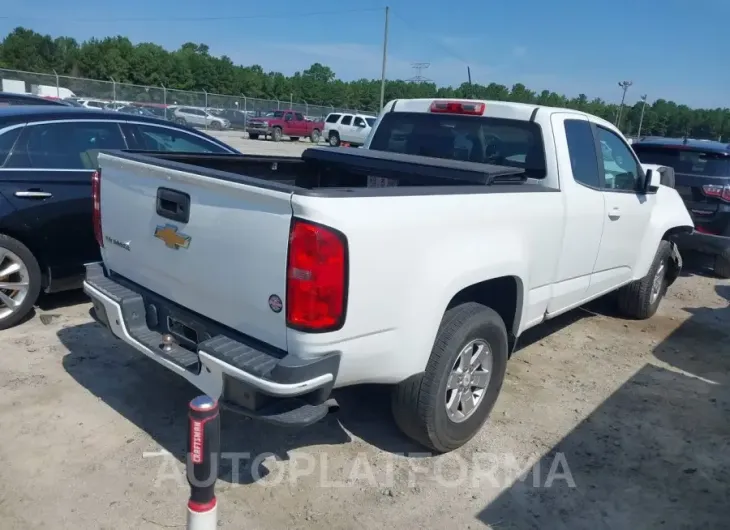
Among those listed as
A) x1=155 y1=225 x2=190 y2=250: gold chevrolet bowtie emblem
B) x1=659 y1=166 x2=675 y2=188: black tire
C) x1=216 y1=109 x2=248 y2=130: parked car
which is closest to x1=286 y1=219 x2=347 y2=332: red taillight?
x1=155 y1=225 x2=190 y2=250: gold chevrolet bowtie emblem

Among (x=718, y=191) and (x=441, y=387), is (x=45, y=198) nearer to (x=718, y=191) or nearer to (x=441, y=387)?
(x=441, y=387)

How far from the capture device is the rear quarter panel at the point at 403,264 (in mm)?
2682

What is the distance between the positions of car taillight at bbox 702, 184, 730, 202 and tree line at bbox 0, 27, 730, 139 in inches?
2086

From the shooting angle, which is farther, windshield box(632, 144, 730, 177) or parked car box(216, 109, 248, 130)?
parked car box(216, 109, 248, 130)

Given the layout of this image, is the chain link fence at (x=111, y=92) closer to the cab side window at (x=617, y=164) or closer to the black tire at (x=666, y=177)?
the black tire at (x=666, y=177)

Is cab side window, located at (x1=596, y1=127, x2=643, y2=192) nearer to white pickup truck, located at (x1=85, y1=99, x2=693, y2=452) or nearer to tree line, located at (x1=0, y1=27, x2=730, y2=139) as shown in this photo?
white pickup truck, located at (x1=85, y1=99, x2=693, y2=452)

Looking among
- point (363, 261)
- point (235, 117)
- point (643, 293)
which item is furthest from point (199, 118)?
point (363, 261)

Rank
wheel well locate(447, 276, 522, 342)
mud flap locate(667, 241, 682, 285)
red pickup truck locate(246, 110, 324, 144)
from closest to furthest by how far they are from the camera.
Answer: wheel well locate(447, 276, 522, 342), mud flap locate(667, 241, 682, 285), red pickup truck locate(246, 110, 324, 144)

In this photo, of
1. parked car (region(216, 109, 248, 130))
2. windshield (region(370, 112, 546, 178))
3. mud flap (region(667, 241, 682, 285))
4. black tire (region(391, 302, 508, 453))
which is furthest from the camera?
parked car (region(216, 109, 248, 130))

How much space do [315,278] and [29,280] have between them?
329 cm

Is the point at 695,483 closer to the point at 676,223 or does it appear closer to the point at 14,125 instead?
the point at 676,223

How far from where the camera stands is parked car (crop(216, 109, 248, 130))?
40.4 metres

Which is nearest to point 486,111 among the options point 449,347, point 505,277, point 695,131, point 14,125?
point 505,277

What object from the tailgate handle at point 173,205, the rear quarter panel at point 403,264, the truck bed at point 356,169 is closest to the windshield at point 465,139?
the truck bed at point 356,169
